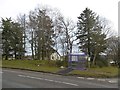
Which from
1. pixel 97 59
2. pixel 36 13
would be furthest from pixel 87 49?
pixel 36 13

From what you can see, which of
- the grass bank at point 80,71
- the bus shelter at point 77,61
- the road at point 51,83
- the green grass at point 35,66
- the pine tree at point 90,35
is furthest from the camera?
the pine tree at point 90,35

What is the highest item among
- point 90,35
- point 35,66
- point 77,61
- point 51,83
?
point 90,35

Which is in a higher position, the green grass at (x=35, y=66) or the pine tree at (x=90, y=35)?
the pine tree at (x=90, y=35)

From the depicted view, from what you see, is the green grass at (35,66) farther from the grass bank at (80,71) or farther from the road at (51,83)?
the road at (51,83)

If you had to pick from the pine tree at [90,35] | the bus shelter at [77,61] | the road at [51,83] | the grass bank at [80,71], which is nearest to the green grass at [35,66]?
the grass bank at [80,71]

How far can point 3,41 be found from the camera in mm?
68000

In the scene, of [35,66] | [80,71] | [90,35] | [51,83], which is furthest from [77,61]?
[90,35]

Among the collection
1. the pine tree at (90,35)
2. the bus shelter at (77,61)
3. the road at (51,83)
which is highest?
the pine tree at (90,35)

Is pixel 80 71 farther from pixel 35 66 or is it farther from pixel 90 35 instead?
pixel 90 35

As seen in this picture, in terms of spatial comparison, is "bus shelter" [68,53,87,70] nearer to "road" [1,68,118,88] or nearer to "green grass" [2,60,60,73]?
"green grass" [2,60,60,73]

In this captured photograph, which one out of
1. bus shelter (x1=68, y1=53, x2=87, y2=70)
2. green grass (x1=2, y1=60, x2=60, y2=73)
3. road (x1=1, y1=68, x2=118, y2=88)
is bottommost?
road (x1=1, y1=68, x2=118, y2=88)

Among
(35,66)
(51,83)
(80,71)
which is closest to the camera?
(51,83)

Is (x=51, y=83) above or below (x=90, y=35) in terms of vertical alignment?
below

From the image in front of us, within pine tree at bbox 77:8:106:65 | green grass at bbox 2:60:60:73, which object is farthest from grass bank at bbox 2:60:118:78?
pine tree at bbox 77:8:106:65
